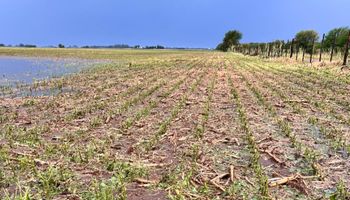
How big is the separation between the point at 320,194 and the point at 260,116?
18.0ft

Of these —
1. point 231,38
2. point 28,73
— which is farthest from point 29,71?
point 231,38

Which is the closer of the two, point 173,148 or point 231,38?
point 173,148

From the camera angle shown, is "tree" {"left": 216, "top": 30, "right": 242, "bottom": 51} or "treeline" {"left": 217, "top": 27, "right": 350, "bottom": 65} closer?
"treeline" {"left": 217, "top": 27, "right": 350, "bottom": 65}

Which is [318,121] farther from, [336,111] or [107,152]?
[107,152]

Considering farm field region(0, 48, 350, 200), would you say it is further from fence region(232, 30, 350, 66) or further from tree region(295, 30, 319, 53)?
tree region(295, 30, 319, 53)

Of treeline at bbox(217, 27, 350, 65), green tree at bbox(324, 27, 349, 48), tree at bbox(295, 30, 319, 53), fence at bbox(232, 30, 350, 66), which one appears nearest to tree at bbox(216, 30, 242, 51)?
treeline at bbox(217, 27, 350, 65)

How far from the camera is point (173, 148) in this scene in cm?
783

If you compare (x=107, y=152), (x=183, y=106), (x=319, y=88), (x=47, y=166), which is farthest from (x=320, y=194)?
(x=319, y=88)

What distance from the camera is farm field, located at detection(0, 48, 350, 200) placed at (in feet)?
18.7

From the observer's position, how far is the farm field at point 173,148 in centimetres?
571

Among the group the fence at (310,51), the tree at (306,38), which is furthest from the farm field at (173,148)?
the tree at (306,38)

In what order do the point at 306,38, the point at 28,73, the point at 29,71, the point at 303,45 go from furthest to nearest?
the point at 306,38 → the point at 303,45 → the point at 29,71 → the point at 28,73

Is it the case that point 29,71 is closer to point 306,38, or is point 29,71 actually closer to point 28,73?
point 28,73

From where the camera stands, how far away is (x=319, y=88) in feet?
60.4
